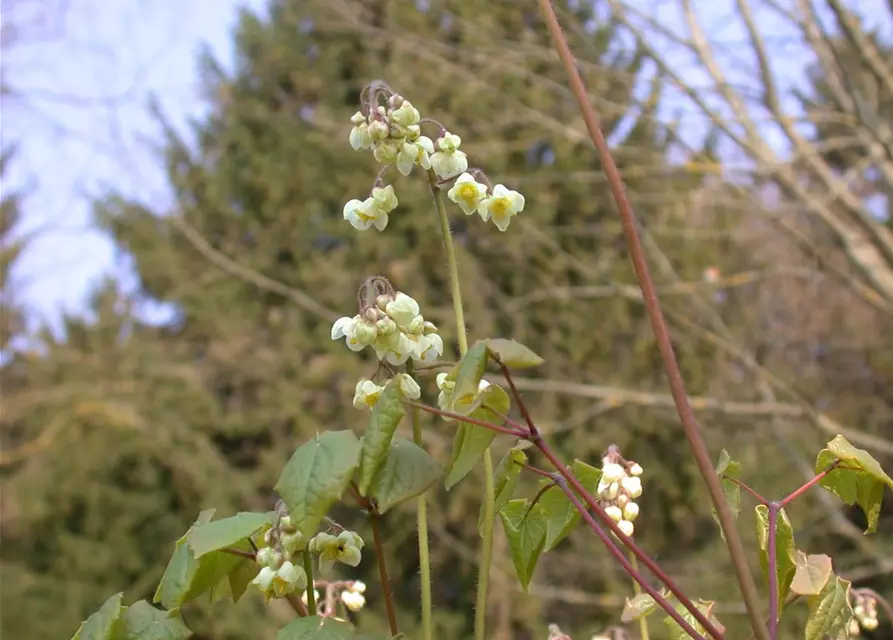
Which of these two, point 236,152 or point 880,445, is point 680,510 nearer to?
point 880,445

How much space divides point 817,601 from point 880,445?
2.75 m

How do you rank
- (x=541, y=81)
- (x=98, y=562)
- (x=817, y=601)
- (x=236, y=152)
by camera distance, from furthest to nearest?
(x=236, y=152), (x=98, y=562), (x=541, y=81), (x=817, y=601)

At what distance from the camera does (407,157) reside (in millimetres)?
656

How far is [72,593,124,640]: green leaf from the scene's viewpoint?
0.57 m

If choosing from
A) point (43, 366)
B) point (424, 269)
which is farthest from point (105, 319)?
point (424, 269)

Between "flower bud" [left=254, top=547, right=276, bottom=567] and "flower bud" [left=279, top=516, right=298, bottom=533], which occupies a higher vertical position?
"flower bud" [left=279, top=516, right=298, bottom=533]

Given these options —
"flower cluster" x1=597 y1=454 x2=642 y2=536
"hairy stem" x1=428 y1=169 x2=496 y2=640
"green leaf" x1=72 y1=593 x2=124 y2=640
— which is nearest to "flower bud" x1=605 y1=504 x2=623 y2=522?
"flower cluster" x1=597 y1=454 x2=642 y2=536

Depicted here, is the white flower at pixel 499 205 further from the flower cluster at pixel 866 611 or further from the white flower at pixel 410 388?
the flower cluster at pixel 866 611

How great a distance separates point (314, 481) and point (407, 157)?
28cm

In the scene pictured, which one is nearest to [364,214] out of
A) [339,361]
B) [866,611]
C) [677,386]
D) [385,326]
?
[385,326]

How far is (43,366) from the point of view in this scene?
711 cm

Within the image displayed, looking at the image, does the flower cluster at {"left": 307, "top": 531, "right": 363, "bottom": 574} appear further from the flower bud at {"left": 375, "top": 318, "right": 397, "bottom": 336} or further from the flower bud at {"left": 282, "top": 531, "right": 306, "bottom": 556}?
the flower bud at {"left": 375, "top": 318, "right": 397, "bottom": 336}

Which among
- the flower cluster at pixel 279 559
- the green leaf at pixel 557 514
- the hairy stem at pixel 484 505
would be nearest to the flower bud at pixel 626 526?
the green leaf at pixel 557 514

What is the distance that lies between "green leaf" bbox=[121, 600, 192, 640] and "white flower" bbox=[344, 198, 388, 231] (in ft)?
1.12
